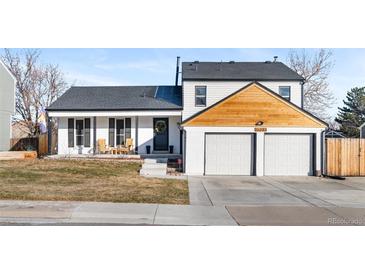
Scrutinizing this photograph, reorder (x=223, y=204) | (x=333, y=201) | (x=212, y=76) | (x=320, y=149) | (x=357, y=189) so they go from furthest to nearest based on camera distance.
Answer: (x=212, y=76) → (x=320, y=149) → (x=357, y=189) → (x=333, y=201) → (x=223, y=204)

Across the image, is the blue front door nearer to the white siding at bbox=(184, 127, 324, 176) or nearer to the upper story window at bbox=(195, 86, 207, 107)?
the upper story window at bbox=(195, 86, 207, 107)

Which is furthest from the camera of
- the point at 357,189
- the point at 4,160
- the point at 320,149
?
the point at 4,160

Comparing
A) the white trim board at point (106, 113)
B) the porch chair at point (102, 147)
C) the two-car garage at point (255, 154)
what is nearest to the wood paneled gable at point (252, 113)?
the two-car garage at point (255, 154)

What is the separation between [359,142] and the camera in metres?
19.1

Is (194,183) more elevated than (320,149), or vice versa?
(320,149)

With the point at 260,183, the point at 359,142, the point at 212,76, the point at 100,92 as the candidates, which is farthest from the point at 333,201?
the point at 100,92

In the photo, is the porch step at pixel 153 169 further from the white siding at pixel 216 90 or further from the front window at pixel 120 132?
the white siding at pixel 216 90

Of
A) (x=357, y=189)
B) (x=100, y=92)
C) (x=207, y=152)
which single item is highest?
(x=100, y=92)

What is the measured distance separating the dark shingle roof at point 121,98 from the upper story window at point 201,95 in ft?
4.09

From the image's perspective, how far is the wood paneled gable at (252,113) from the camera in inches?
729

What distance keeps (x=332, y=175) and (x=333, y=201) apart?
824 centimetres

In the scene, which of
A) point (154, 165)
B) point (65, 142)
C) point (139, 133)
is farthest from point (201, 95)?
point (65, 142)

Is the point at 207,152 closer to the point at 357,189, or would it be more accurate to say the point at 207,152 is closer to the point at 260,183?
the point at 260,183

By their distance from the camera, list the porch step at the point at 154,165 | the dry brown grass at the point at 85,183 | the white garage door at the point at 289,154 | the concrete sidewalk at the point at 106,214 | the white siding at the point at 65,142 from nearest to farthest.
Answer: the concrete sidewalk at the point at 106,214
the dry brown grass at the point at 85,183
the porch step at the point at 154,165
the white garage door at the point at 289,154
the white siding at the point at 65,142
